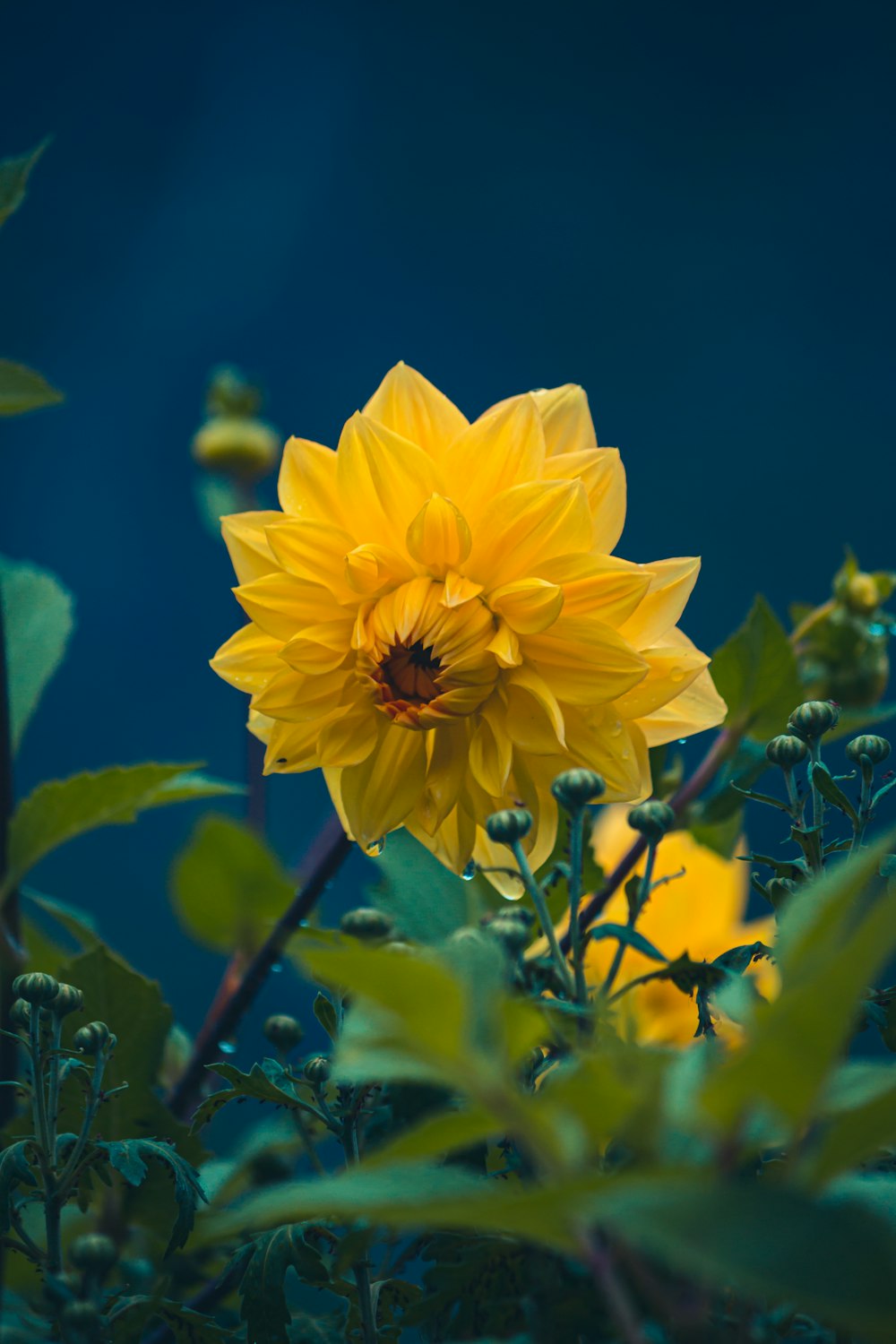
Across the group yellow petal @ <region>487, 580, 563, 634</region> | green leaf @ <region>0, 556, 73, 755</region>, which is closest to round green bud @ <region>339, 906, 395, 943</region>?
yellow petal @ <region>487, 580, 563, 634</region>

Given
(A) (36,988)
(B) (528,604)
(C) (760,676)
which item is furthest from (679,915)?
(A) (36,988)

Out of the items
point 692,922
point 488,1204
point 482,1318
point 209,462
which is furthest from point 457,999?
point 209,462

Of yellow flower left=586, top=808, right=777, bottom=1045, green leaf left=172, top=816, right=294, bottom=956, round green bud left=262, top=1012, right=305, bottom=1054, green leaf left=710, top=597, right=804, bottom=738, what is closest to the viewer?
green leaf left=172, top=816, right=294, bottom=956

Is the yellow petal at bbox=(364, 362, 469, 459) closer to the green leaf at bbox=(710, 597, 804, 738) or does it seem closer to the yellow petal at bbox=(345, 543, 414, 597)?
the yellow petal at bbox=(345, 543, 414, 597)

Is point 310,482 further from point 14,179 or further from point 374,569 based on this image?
point 14,179

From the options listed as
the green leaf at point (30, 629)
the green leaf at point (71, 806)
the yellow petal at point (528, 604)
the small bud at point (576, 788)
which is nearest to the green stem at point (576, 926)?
the small bud at point (576, 788)

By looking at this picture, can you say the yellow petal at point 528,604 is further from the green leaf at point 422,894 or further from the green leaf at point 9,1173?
the green leaf at point 9,1173

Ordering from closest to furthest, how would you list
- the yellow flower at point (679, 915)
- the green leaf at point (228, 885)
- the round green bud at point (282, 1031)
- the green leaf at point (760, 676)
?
the green leaf at point (228, 885) → the round green bud at point (282, 1031) → the green leaf at point (760, 676) → the yellow flower at point (679, 915)
